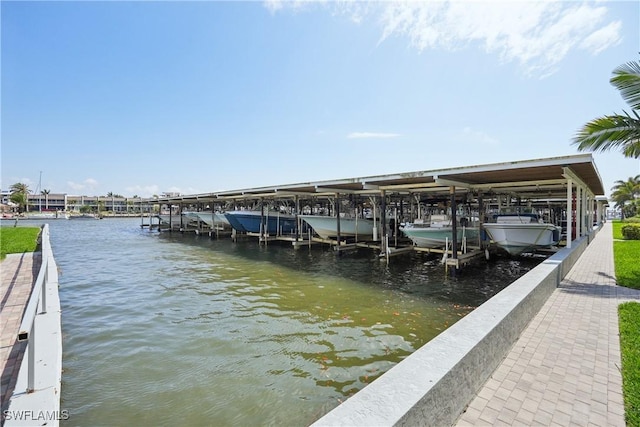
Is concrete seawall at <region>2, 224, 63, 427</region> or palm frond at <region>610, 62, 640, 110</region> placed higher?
palm frond at <region>610, 62, 640, 110</region>

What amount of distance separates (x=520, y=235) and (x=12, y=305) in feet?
50.5

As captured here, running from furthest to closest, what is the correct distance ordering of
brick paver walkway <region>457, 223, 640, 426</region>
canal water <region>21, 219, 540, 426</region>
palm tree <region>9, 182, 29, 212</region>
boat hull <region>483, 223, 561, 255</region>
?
1. palm tree <region>9, 182, 29, 212</region>
2. boat hull <region>483, 223, 561, 255</region>
3. canal water <region>21, 219, 540, 426</region>
4. brick paver walkway <region>457, 223, 640, 426</region>

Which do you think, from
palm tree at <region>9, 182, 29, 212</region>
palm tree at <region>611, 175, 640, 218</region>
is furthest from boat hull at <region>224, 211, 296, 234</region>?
palm tree at <region>9, 182, 29, 212</region>

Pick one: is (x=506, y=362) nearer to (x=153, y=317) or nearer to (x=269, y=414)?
(x=269, y=414)

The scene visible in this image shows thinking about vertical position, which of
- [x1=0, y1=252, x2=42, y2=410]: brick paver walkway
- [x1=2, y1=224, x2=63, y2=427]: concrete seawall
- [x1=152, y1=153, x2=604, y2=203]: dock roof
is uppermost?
[x1=152, y1=153, x2=604, y2=203]: dock roof

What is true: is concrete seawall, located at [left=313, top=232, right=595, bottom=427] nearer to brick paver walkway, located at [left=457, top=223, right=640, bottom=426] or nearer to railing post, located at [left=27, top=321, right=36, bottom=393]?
brick paver walkway, located at [left=457, top=223, right=640, bottom=426]

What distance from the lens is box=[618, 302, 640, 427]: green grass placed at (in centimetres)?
280

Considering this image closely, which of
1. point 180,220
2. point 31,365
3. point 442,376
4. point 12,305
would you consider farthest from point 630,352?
point 180,220

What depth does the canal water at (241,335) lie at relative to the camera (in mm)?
4148

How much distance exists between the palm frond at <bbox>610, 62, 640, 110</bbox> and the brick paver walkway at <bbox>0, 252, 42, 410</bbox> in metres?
13.1

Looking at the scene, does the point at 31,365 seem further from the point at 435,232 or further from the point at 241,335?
the point at 435,232

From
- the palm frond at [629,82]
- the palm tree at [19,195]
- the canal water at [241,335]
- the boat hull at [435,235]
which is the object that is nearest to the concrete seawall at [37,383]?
the canal water at [241,335]

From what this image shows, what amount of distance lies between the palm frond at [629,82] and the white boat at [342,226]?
40.6 feet

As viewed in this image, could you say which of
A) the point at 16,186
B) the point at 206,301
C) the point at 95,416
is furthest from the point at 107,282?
the point at 16,186
